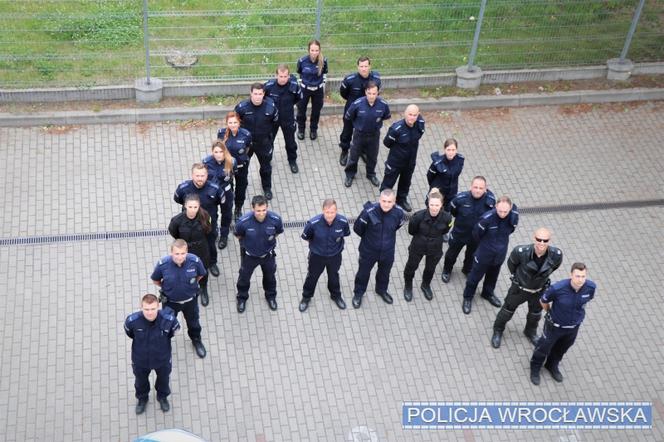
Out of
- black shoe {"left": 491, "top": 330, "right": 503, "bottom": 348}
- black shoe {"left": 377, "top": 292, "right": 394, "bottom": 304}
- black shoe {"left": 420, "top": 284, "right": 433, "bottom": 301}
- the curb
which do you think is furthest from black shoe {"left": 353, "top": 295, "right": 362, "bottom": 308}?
the curb

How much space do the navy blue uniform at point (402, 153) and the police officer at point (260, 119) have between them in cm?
148

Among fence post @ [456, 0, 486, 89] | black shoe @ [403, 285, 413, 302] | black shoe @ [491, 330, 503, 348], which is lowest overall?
black shoe @ [491, 330, 503, 348]

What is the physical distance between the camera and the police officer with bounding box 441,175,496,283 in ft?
34.5

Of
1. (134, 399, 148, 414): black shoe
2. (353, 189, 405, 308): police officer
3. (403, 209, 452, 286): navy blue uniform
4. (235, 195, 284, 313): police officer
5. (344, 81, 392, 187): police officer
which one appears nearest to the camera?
(134, 399, 148, 414): black shoe

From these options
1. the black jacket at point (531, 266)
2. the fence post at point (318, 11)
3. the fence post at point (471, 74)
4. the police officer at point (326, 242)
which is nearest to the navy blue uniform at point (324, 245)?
the police officer at point (326, 242)

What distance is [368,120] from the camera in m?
11.8

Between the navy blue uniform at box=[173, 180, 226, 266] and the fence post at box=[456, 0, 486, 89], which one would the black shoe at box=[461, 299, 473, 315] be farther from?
the fence post at box=[456, 0, 486, 89]

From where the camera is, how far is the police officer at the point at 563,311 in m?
9.45

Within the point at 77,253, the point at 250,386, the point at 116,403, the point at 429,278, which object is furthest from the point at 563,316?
the point at 77,253

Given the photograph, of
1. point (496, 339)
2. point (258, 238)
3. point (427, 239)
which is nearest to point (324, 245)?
point (258, 238)

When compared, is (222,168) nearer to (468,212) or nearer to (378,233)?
(378,233)

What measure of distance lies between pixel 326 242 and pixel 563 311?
8.83 ft

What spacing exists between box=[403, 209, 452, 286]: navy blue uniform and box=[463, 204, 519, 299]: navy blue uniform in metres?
0.41

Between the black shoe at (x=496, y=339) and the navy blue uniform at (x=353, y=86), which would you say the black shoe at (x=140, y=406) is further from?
the navy blue uniform at (x=353, y=86)
